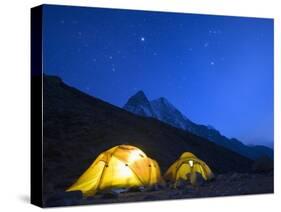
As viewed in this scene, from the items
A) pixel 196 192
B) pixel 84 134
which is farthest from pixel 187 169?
pixel 84 134

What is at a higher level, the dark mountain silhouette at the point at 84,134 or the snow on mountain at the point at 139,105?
the snow on mountain at the point at 139,105

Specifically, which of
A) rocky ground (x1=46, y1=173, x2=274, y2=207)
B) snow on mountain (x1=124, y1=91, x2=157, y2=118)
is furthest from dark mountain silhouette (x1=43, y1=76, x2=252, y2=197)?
rocky ground (x1=46, y1=173, x2=274, y2=207)

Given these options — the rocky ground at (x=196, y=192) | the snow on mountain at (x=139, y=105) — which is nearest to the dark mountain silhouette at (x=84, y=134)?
the snow on mountain at (x=139, y=105)

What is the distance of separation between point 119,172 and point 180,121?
1.20m

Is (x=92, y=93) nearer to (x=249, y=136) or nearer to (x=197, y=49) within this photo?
(x=197, y=49)

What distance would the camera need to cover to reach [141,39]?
11.9 metres

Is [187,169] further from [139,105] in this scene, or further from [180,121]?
[139,105]

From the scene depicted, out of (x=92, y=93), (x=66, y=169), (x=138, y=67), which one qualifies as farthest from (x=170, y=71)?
(x=66, y=169)

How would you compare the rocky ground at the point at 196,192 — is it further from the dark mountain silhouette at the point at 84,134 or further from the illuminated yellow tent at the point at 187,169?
the dark mountain silhouette at the point at 84,134

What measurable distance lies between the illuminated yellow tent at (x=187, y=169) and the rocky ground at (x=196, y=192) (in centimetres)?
12

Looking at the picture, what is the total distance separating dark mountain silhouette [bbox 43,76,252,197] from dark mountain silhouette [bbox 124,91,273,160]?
8cm

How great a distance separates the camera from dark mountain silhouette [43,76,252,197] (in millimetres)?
11156

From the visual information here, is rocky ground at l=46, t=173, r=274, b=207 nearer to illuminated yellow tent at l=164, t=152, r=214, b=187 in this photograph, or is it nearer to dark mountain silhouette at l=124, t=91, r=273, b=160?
illuminated yellow tent at l=164, t=152, r=214, b=187

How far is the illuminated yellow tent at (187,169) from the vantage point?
12.1m
